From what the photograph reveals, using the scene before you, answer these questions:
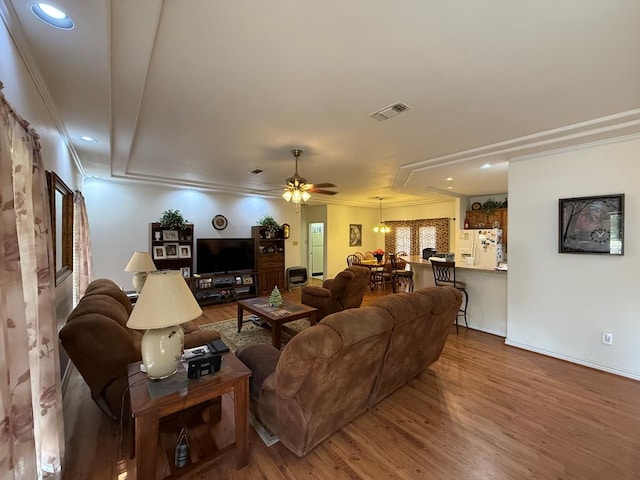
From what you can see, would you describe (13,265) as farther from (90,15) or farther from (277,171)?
(277,171)

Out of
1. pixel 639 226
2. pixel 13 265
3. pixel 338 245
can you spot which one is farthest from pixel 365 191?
pixel 13 265

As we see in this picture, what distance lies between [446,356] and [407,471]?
205 centimetres

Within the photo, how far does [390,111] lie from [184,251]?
525cm

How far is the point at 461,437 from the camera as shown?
2170 mm

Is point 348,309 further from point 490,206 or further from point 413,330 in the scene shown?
point 490,206

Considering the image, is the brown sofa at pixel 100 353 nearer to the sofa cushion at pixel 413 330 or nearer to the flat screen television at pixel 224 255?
the sofa cushion at pixel 413 330

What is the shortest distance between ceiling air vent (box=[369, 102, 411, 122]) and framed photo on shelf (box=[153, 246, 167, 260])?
5185 mm

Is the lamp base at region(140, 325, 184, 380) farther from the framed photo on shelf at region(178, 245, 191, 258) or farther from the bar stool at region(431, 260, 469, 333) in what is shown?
the framed photo on shelf at region(178, 245, 191, 258)

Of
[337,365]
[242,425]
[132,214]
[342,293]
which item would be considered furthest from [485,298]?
[132,214]

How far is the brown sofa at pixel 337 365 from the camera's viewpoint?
170 cm

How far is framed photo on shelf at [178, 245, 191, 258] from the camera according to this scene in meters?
6.10

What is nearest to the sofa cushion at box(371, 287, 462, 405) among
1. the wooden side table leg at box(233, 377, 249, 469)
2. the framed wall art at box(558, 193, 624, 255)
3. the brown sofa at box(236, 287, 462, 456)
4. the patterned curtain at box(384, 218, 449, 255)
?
the brown sofa at box(236, 287, 462, 456)

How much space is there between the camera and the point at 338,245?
936 cm

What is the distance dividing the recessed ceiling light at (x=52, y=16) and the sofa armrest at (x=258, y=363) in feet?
7.73
